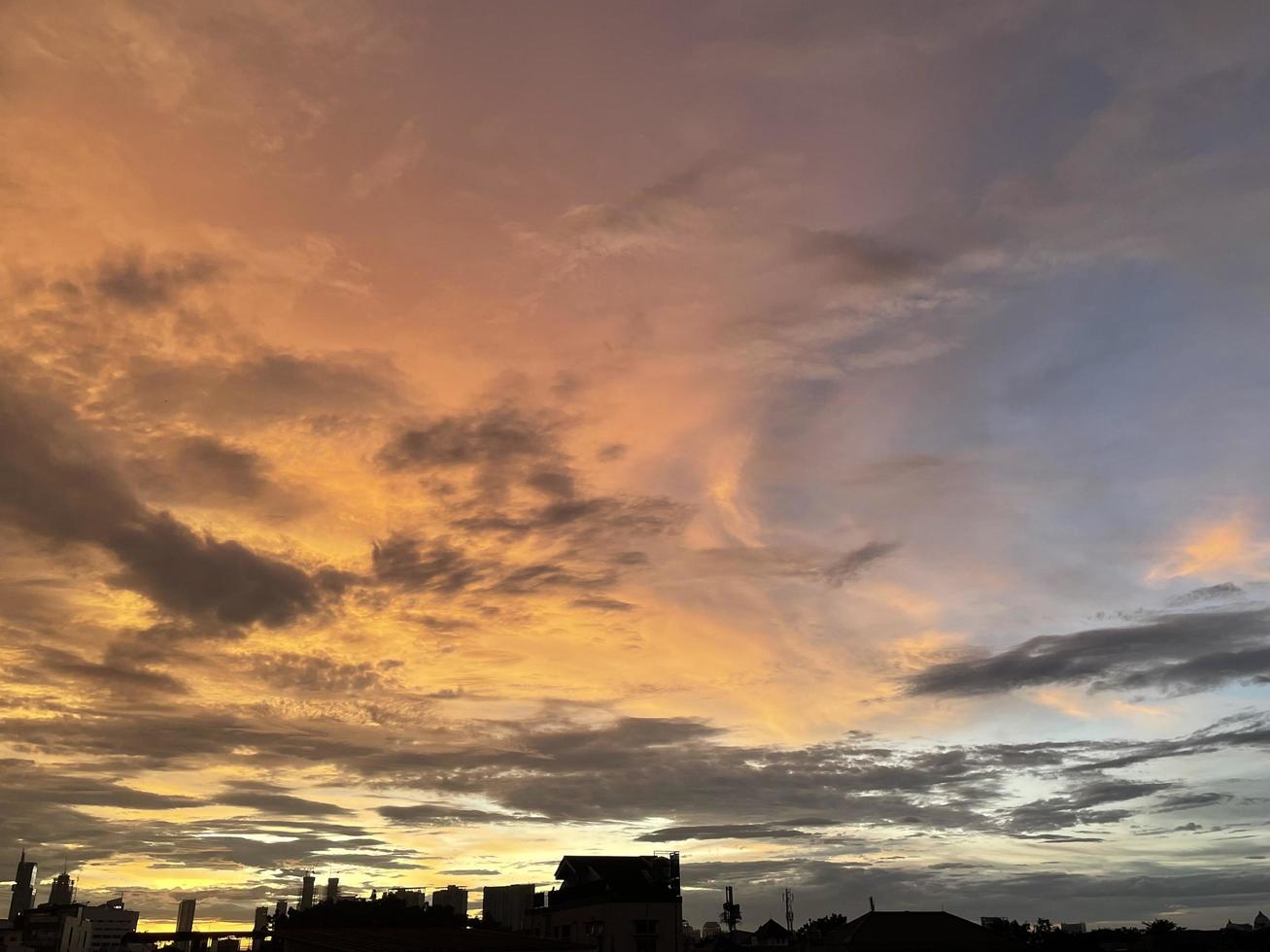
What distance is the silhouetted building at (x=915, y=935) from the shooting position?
3952 inches

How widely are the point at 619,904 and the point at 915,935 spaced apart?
34973mm

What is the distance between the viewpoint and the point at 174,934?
106250 mm

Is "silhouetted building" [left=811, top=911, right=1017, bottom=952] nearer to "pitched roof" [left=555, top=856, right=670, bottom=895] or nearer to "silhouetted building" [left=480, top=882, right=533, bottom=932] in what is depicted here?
"pitched roof" [left=555, top=856, right=670, bottom=895]

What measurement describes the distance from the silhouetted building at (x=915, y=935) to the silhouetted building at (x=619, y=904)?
20236 millimetres

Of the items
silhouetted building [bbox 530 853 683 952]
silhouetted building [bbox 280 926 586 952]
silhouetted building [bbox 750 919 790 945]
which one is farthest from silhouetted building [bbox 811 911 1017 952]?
silhouetted building [bbox 750 919 790 945]

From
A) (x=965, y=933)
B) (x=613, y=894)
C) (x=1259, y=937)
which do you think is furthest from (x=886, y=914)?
(x=1259, y=937)

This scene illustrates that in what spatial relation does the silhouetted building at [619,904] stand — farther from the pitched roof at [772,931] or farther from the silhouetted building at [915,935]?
the pitched roof at [772,931]

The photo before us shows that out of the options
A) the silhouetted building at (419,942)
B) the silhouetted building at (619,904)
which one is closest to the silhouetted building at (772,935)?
the silhouetted building at (619,904)

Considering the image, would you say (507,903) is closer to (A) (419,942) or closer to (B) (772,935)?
(B) (772,935)

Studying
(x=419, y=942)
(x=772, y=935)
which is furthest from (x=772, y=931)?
(x=419, y=942)

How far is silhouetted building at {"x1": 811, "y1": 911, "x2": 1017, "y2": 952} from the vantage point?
10038 centimetres

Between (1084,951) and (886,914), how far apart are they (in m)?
56.1

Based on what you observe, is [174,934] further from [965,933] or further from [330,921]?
[965,933]

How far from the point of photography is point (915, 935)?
10238 cm
